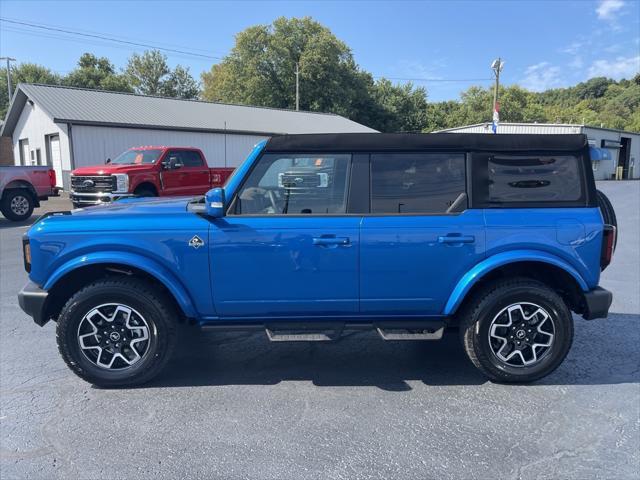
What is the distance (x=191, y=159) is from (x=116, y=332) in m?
11.7

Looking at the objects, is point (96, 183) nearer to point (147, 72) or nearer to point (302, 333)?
point (302, 333)

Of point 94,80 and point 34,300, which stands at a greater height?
point 94,80

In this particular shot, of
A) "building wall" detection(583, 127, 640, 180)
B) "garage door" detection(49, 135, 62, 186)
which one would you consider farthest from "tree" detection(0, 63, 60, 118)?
"building wall" detection(583, 127, 640, 180)

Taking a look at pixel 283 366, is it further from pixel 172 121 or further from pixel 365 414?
pixel 172 121

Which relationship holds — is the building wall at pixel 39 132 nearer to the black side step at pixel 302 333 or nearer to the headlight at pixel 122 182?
the headlight at pixel 122 182

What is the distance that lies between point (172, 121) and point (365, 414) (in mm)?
25300

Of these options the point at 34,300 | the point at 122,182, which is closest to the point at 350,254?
the point at 34,300

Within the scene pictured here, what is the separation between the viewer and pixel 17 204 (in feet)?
43.2

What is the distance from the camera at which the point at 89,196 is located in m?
13.1

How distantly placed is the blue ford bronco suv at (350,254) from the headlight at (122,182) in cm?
992

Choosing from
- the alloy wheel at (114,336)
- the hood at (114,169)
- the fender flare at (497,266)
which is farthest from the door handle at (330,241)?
the hood at (114,169)

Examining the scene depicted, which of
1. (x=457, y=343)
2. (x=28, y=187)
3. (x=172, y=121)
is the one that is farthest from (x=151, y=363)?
(x=172, y=121)

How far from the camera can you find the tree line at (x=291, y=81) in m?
51.2

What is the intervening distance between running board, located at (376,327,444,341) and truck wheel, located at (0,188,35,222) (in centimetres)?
1311
